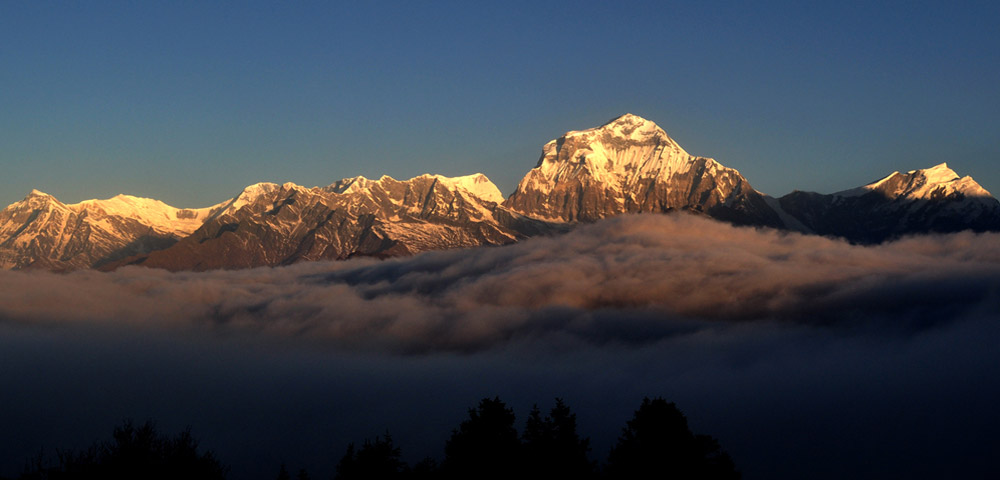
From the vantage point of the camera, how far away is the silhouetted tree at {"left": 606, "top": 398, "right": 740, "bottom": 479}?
107438 mm

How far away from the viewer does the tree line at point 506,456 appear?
107000 mm

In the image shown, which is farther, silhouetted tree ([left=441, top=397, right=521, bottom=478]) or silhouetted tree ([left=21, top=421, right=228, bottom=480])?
silhouetted tree ([left=441, top=397, right=521, bottom=478])

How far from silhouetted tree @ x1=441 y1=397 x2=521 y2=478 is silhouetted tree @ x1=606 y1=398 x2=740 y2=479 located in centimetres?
1179

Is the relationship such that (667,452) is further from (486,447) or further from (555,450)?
(486,447)

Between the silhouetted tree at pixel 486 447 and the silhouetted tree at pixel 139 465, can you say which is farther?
the silhouetted tree at pixel 486 447

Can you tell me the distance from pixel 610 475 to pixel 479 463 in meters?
14.7

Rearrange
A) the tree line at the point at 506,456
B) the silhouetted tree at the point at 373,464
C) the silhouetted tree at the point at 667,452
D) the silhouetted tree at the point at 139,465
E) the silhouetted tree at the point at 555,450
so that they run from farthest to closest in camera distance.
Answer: the silhouetted tree at the point at 555,450 → the silhouetted tree at the point at 373,464 → the silhouetted tree at the point at 667,452 → the tree line at the point at 506,456 → the silhouetted tree at the point at 139,465

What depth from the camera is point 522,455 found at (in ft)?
A: 382

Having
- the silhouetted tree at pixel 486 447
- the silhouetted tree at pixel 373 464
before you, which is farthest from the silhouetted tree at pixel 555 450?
the silhouetted tree at pixel 373 464

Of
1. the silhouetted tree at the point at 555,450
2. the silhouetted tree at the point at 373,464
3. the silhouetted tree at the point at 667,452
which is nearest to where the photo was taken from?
the silhouetted tree at the point at 667,452

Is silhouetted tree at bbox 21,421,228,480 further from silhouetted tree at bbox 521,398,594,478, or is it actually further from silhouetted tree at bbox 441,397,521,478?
silhouetted tree at bbox 521,398,594,478

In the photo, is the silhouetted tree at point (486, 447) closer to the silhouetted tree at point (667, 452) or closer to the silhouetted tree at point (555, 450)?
the silhouetted tree at point (555, 450)

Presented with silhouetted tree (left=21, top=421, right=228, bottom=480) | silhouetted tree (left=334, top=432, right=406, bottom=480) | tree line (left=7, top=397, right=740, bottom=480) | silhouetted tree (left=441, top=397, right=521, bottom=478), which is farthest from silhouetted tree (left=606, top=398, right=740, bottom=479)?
silhouetted tree (left=21, top=421, right=228, bottom=480)

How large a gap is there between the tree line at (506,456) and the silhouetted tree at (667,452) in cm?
10
